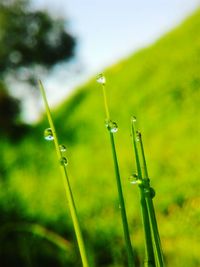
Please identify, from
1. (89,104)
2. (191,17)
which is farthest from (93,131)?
(191,17)

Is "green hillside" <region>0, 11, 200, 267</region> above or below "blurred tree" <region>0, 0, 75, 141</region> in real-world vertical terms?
below

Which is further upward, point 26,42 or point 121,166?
point 26,42

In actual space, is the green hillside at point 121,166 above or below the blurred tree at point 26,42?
below

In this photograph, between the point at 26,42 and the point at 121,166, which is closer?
the point at 121,166

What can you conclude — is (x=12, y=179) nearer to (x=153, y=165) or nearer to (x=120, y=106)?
(x=120, y=106)

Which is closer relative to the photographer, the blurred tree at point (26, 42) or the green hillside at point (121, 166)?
the green hillside at point (121, 166)

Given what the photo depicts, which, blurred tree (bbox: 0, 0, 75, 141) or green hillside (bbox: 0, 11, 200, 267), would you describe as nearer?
green hillside (bbox: 0, 11, 200, 267)
